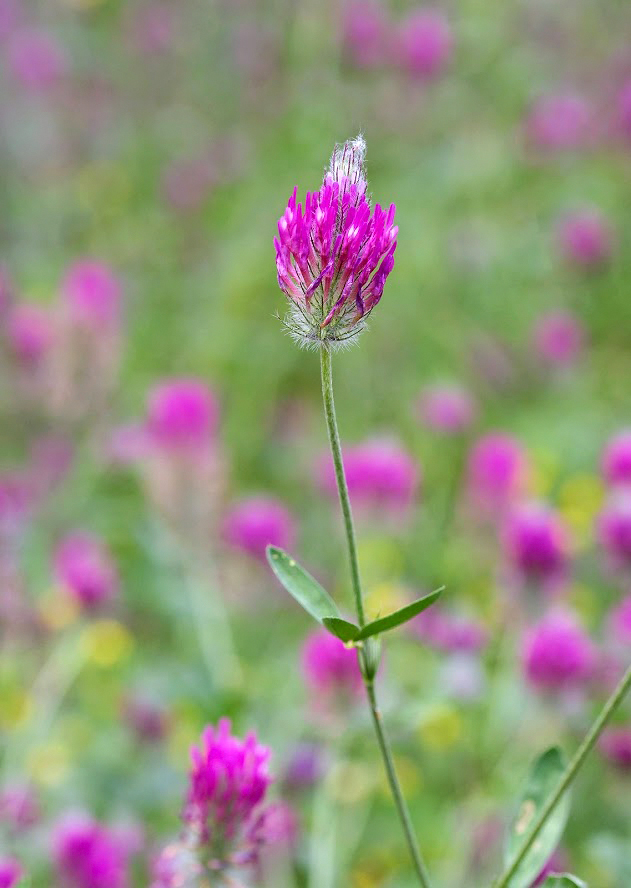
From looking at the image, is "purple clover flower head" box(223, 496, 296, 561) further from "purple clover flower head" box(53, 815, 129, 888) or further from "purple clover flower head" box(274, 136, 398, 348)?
"purple clover flower head" box(274, 136, 398, 348)

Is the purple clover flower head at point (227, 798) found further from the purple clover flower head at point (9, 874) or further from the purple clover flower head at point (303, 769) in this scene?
the purple clover flower head at point (303, 769)

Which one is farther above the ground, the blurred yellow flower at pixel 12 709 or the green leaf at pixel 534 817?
the blurred yellow flower at pixel 12 709

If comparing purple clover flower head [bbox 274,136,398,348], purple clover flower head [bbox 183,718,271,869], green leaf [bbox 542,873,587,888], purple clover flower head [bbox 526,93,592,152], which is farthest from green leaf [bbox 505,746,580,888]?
purple clover flower head [bbox 526,93,592,152]

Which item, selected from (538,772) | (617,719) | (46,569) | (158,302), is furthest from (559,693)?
(158,302)

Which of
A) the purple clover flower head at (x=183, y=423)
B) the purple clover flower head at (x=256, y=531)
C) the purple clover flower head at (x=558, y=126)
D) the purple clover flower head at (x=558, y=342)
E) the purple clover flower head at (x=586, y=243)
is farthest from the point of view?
the purple clover flower head at (x=558, y=126)

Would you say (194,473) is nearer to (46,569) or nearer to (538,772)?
(46,569)

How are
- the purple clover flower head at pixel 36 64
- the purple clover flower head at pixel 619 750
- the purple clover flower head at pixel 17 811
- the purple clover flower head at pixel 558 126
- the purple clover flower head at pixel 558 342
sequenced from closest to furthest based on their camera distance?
1. the purple clover flower head at pixel 17 811
2. the purple clover flower head at pixel 619 750
3. the purple clover flower head at pixel 558 342
4. the purple clover flower head at pixel 558 126
5. the purple clover flower head at pixel 36 64

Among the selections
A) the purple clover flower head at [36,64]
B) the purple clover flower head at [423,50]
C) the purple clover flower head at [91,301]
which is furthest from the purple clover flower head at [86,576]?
the purple clover flower head at [36,64]
